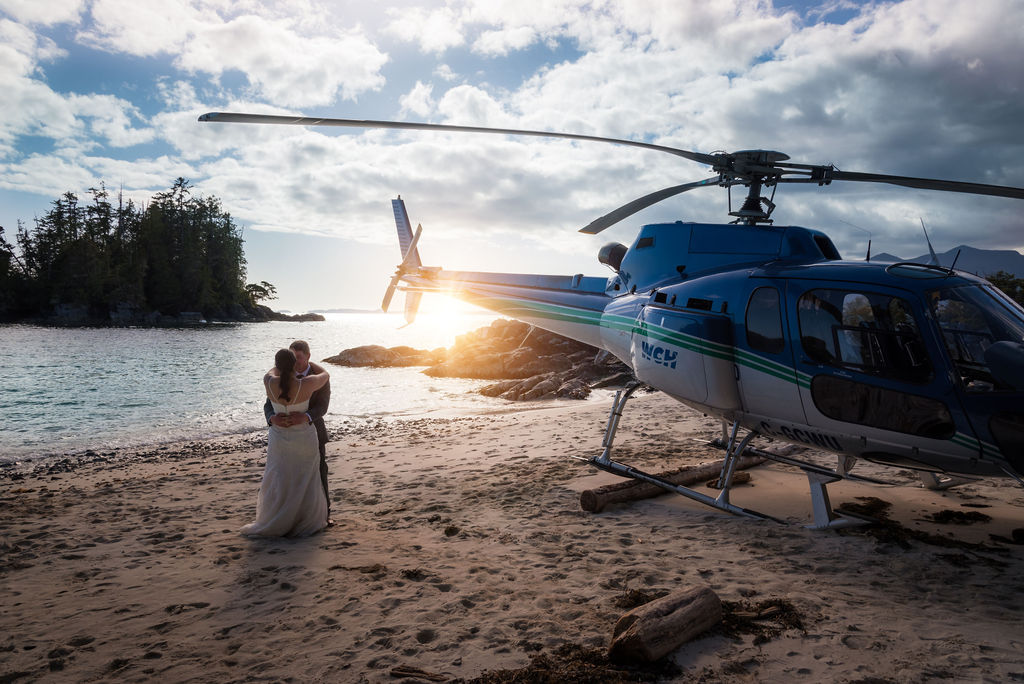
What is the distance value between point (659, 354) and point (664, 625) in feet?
11.7

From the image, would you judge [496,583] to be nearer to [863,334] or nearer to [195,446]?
[863,334]

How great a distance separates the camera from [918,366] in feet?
15.5

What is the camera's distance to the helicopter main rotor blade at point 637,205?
6.94 metres

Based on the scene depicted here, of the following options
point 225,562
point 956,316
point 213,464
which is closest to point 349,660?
point 225,562

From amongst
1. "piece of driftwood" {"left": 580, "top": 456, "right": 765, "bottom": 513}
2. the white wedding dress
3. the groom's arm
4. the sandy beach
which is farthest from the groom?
"piece of driftwood" {"left": 580, "top": 456, "right": 765, "bottom": 513}

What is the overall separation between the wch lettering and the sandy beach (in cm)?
177

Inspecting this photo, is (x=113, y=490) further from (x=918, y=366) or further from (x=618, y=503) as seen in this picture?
(x=918, y=366)

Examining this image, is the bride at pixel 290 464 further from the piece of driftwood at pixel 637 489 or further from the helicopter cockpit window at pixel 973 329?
the helicopter cockpit window at pixel 973 329

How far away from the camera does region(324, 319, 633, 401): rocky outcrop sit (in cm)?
2122

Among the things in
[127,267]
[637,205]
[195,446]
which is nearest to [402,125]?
[637,205]

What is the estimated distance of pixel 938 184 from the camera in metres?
5.87

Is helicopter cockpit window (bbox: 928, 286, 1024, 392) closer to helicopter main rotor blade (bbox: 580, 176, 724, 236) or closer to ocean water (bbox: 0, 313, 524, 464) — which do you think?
helicopter main rotor blade (bbox: 580, 176, 724, 236)

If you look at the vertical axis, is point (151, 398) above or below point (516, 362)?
below

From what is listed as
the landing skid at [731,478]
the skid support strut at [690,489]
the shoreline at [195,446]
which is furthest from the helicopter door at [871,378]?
the shoreline at [195,446]
